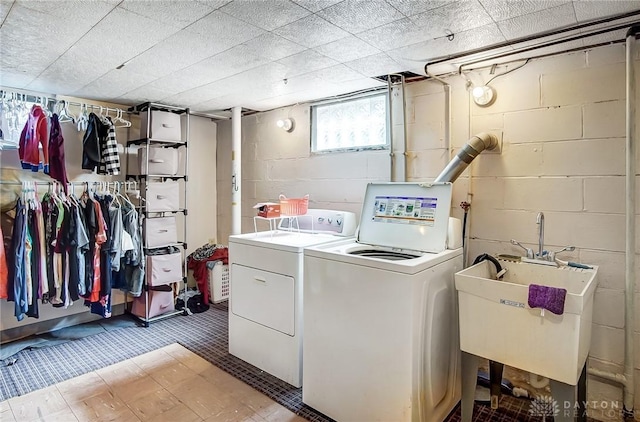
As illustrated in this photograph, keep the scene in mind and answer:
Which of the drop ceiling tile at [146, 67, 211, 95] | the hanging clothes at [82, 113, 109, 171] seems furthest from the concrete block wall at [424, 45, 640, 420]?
the hanging clothes at [82, 113, 109, 171]

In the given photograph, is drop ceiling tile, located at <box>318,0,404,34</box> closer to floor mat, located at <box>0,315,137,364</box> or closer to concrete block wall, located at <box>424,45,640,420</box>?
concrete block wall, located at <box>424,45,640,420</box>

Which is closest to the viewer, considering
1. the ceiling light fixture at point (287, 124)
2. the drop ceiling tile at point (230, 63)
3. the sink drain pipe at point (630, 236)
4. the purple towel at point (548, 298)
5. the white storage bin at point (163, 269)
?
the purple towel at point (548, 298)

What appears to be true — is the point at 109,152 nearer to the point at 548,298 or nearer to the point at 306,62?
the point at 306,62

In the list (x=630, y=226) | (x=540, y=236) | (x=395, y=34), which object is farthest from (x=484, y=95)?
(x=630, y=226)

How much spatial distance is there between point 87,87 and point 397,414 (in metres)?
3.22

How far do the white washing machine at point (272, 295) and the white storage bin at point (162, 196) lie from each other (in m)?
1.14

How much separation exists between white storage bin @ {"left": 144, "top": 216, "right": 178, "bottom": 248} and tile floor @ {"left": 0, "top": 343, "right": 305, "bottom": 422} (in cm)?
113

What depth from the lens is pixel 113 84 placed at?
9.34 feet

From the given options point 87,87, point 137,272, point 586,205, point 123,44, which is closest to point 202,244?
point 137,272

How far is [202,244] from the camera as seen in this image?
4.36 meters

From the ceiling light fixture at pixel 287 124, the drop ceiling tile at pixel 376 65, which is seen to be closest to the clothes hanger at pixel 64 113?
the ceiling light fixture at pixel 287 124

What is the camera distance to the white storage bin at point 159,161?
3398 mm

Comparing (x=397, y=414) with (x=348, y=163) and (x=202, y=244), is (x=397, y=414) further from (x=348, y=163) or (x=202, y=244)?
(x=202, y=244)

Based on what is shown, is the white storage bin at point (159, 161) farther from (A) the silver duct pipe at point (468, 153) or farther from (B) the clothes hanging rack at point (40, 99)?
(A) the silver duct pipe at point (468, 153)
